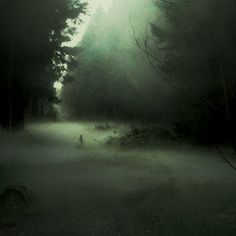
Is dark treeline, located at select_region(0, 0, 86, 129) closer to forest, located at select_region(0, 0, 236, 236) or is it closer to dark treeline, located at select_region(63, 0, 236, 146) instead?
forest, located at select_region(0, 0, 236, 236)

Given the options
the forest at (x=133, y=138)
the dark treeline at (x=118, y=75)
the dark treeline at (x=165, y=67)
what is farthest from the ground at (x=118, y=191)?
the dark treeline at (x=118, y=75)

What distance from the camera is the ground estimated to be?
31.2 feet

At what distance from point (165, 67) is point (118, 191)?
9625mm

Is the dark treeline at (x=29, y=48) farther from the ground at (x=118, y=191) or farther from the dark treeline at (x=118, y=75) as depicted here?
the ground at (x=118, y=191)

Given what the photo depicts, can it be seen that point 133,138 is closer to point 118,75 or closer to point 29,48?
point 29,48

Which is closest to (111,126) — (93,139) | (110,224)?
Result: (93,139)

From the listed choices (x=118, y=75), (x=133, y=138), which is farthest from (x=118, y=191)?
(x=118, y=75)

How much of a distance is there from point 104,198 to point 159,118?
21673mm

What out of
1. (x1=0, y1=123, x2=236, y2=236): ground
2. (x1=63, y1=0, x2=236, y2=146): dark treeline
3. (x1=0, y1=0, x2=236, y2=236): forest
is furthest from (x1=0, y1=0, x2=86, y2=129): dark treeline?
(x1=0, y1=123, x2=236, y2=236): ground

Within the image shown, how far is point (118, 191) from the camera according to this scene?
12750 mm

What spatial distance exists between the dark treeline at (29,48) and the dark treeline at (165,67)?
75.8 inches

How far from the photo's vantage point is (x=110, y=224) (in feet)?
31.9

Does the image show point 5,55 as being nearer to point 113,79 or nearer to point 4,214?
point 4,214

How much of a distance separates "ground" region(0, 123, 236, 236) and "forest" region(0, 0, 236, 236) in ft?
0.10
